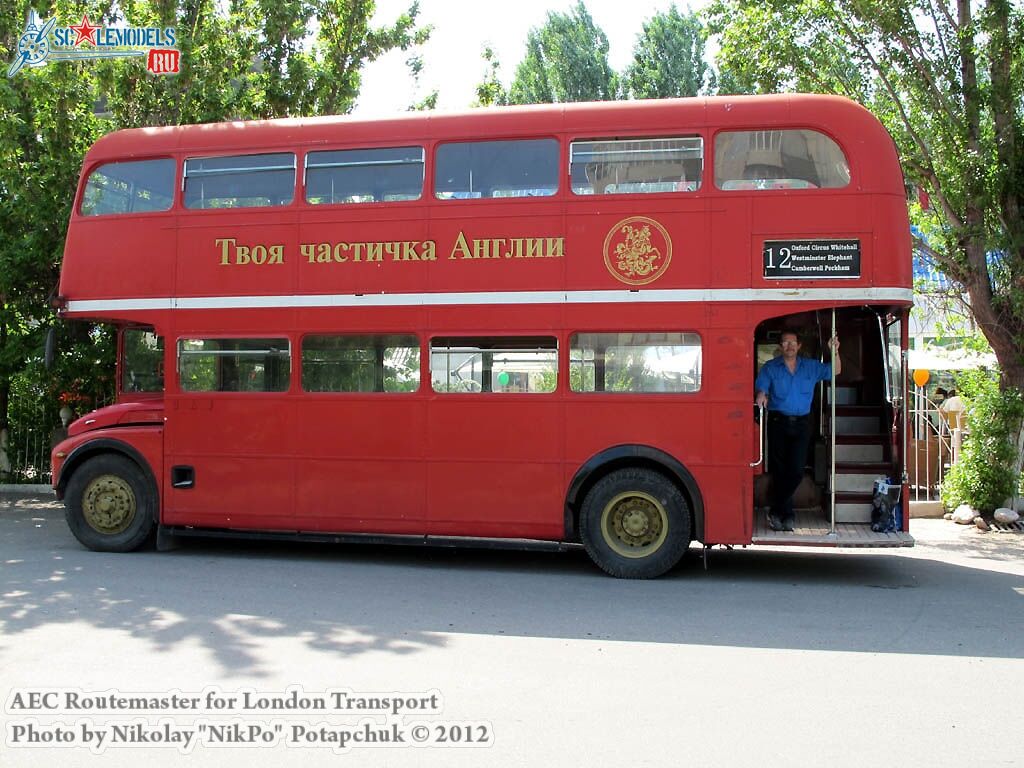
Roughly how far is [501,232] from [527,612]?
3.45 meters

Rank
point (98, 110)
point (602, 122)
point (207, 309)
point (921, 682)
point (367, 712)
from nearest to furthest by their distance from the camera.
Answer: point (367, 712), point (921, 682), point (602, 122), point (207, 309), point (98, 110)

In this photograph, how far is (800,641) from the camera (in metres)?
6.29

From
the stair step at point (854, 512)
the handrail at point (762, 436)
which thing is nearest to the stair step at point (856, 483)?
the stair step at point (854, 512)

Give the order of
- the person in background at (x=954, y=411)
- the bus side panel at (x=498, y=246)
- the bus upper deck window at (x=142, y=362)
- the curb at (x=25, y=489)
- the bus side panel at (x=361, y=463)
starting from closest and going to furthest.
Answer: the bus side panel at (x=498, y=246) → the bus side panel at (x=361, y=463) → the bus upper deck window at (x=142, y=362) → the person in background at (x=954, y=411) → the curb at (x=25, y=489)

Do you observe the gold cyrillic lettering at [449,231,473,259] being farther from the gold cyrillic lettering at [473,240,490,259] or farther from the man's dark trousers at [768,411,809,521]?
the man's dark trousers at [768,411,809,521]

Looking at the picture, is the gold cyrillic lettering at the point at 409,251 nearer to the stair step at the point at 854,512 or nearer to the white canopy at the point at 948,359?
the stair step at the point at 854,512

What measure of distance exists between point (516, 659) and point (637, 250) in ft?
13.0

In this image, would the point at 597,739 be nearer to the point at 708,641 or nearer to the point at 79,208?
the point at 708,641

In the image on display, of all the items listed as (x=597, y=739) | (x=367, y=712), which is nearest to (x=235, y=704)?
(x=367, y=712)

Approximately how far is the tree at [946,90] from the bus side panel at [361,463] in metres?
7.37

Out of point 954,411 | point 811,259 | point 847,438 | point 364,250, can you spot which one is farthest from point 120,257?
point 954,411

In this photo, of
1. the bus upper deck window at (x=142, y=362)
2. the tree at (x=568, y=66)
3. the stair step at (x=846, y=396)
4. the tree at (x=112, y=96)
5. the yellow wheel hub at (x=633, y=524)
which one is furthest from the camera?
the tree at (x=568, y=66)

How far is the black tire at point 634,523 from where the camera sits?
8.18m

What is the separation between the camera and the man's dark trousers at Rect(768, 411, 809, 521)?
8445 millimetres
